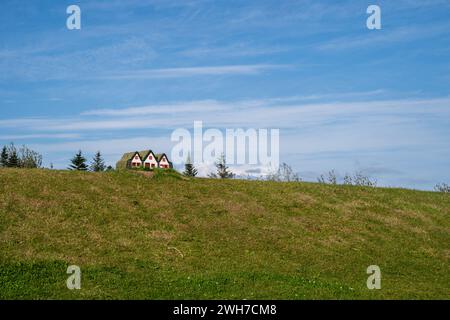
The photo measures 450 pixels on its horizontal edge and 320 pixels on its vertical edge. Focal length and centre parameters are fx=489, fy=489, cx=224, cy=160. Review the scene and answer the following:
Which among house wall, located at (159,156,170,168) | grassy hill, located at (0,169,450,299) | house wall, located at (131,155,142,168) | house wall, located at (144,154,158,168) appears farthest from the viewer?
house wall, located at (159,156,170,168)

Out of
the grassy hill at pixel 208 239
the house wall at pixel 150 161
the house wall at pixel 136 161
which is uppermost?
the house wall at pixel 150 161

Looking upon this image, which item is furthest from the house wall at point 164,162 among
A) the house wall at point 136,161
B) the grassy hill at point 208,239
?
the grassy hill at point 208,239

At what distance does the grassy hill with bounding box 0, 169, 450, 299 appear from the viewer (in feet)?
65.6

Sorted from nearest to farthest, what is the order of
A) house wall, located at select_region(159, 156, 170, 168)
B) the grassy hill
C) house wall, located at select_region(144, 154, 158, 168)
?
the grassy hill, house wall, located at select_region(144, 154, 158, 168), house wall, located at select_region(159, 156, 170, 168)

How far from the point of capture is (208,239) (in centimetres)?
2628

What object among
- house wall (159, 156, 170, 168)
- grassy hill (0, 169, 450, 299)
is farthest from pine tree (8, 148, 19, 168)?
grassy hill (0, 169, 450, 299)

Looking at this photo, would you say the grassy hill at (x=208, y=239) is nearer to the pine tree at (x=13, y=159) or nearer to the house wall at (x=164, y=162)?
the house wall at (x=164, y=162)

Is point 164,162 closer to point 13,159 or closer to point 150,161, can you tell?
point 150,161

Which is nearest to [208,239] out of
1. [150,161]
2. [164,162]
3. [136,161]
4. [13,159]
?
[136,161]

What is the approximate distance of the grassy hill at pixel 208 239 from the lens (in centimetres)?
2000

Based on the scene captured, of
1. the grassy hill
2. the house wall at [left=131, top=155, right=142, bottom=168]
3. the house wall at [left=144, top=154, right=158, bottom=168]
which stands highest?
the house wall at [left=144, top=154, right=158, bottom=168]

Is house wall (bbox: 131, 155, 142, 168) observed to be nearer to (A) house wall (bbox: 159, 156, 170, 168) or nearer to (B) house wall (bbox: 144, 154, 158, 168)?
(B) house wall (bbox: 144, 154, 158, 168)
